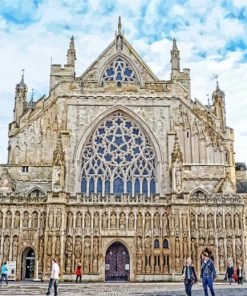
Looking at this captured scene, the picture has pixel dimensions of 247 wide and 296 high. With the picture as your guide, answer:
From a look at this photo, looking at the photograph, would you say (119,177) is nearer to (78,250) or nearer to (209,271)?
(78,250)

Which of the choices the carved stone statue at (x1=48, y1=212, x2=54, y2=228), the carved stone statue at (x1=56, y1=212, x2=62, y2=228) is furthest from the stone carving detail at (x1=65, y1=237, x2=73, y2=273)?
the carved stone statue at (x1=48, y1=212, x2=54, y2=228)

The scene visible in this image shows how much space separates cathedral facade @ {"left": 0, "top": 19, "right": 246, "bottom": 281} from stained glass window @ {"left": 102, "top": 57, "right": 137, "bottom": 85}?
0.31 feet

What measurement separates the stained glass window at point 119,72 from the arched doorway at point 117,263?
15.3 m

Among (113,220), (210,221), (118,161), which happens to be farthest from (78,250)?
(210,221)

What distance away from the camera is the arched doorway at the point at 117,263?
33094 mm

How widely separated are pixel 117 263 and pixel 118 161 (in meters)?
8.48

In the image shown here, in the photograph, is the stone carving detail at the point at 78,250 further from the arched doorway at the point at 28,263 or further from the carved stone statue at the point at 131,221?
the carved stone statue at the point at 131,221

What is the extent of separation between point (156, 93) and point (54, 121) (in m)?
9.37

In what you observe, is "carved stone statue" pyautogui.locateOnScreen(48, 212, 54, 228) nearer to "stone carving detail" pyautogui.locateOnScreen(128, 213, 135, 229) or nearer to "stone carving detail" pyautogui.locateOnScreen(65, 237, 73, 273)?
"stone carving detail" pyautogui.locateOnScreen(65, 237, 73, 273)

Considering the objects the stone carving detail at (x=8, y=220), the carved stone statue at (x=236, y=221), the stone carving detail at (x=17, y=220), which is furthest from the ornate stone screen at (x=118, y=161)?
the carved stone statue at (x=236, y=221)

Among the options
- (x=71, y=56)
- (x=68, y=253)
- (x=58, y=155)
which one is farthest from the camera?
(x=71, y=56)

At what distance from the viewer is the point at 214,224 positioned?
33.3 meters

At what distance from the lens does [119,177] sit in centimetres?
3628

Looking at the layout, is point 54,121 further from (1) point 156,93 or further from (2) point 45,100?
(1) point 156,93
